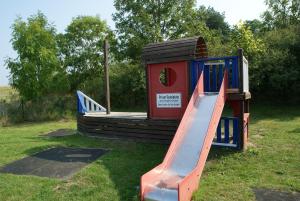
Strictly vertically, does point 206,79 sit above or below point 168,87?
above

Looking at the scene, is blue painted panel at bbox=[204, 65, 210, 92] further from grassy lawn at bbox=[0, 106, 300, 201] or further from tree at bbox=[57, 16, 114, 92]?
tree at bbox=[57, 16, 114, 92]

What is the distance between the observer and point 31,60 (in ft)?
63.2

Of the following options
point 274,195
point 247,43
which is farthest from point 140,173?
point 247,43

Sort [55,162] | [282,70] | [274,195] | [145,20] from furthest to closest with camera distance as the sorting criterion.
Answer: [145,20], [282,70], [55,162], [274,195]

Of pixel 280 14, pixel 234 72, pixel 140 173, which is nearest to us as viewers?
pixel 140 173

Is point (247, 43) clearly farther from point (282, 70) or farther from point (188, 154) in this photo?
point (188, 154)

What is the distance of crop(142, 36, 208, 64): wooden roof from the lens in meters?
8.02

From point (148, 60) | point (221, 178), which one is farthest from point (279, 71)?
point (221, 178)

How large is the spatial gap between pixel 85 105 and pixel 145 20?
12556mm

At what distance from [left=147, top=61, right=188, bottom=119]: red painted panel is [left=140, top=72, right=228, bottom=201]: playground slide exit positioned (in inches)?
25.2

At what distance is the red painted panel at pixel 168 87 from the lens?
8.24 metres

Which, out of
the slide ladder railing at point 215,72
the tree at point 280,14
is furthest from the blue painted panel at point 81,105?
the tree at point 280,14

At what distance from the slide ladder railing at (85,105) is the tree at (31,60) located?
28.1ft

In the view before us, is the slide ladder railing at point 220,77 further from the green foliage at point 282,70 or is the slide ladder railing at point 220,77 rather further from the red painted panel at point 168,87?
the green foliage at point 282,70
